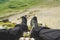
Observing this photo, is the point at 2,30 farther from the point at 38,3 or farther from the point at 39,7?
the point at 38,3

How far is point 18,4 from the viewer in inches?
253

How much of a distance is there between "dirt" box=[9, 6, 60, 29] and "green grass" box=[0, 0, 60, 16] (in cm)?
40

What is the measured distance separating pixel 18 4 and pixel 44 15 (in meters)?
1.44

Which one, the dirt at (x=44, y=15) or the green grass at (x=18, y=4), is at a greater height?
the green grass at (x=18, y=4)

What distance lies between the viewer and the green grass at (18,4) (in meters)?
6.02

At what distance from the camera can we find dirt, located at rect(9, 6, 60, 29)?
456cm

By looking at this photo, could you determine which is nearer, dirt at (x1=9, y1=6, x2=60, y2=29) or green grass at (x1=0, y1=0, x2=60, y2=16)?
dirt at (x1=9, y1=6, x2=60, y2=29)

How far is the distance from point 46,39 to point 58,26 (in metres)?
2.01

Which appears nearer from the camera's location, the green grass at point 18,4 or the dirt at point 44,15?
the dirt at point 44,15

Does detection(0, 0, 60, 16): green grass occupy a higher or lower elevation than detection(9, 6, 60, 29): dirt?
higher

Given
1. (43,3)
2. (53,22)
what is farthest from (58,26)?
(43,3)

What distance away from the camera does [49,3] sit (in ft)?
21.7

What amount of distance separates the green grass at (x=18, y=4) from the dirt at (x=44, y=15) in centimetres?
40

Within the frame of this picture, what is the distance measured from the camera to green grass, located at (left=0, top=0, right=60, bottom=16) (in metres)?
6.02
